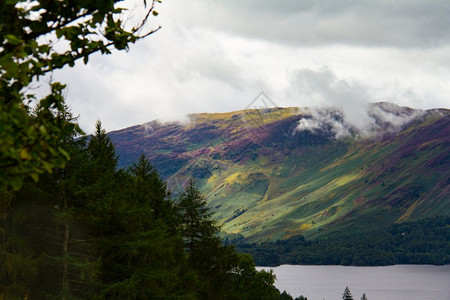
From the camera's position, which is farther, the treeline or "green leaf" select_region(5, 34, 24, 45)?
the treeline

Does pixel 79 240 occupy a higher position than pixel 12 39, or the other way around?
pixel 12 39

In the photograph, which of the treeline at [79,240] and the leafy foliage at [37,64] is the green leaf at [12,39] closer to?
the leafy foliage at [37,64]

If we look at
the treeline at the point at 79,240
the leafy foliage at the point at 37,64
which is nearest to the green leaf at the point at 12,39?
the leafy foliage at the point at 37,64

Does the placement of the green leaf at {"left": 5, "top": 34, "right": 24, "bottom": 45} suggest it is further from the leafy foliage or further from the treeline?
the treeline

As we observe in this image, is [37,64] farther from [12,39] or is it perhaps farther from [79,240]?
[79,240]

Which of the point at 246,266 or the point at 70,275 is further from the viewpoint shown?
the point at 246,266

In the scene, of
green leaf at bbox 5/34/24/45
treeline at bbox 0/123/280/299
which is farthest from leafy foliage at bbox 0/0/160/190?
treeline at bbox 0/123/280/299

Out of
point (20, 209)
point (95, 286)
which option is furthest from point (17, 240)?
point (95, 286)

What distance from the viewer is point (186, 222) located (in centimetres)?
6125

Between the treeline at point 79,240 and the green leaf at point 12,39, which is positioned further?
the treeline at point 79,240

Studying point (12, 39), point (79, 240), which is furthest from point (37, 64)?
point (79, 240)

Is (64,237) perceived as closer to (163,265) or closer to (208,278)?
(163,265)

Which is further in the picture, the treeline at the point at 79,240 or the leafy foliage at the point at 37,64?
the treeline at the point at 79,240

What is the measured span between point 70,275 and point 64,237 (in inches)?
90.2
